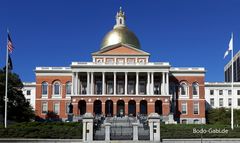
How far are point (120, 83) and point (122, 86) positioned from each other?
0.78 meters

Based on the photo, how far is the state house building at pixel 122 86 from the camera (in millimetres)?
94562

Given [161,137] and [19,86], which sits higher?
[19,86]

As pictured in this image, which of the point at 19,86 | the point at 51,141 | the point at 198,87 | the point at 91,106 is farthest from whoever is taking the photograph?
the point at 198,87

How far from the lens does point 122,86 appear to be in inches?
3900

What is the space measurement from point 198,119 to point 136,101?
1468cm

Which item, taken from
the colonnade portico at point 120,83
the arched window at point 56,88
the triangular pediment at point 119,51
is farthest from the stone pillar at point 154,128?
the arched window at point 56,88

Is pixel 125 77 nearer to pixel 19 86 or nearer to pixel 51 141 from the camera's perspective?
pixel 19 86

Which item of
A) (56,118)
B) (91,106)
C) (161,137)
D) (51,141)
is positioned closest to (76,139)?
(51,141)

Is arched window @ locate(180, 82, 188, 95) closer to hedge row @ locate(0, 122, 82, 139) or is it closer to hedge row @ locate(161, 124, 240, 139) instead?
hedge row @ locate(161, 124, 240, 139)

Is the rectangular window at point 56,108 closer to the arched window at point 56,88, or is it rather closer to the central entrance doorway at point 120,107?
the arched window at point 56,88

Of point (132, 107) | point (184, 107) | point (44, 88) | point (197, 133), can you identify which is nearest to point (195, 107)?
point (184, 107)

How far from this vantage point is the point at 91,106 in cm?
9375

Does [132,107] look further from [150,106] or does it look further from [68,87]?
[68,87]

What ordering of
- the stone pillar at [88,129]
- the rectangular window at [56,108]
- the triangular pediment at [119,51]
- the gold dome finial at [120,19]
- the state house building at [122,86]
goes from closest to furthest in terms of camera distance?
the stone pillar at [88,129] < the state house building at [122,86] < the triangular pediment at [119,51] < the rectangular window at [56,108] < the gold dome finial at [120,19]
